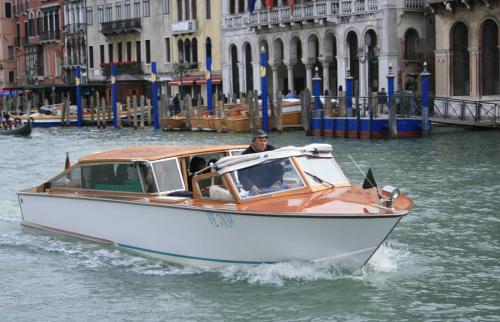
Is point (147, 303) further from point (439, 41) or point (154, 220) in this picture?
point (439, 41)

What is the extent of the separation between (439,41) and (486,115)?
579 cm

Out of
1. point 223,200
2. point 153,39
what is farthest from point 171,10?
point 223,200

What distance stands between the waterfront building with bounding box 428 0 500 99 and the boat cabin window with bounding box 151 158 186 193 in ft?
77.7

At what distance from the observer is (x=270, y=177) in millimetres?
10492

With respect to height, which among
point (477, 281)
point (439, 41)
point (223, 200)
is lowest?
point (477, 281)

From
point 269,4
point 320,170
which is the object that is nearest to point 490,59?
point 269,4

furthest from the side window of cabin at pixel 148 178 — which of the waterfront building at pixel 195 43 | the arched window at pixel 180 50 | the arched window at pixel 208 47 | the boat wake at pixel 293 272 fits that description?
the arched window at pixel 180 50

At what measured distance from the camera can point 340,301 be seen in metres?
9.51

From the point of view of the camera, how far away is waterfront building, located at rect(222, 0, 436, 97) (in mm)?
37719

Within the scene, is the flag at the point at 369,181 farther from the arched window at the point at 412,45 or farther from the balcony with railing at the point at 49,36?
the balcony with railing at the point at 49,36

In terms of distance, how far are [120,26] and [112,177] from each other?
45528mm

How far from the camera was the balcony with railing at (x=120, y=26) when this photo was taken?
55.2m

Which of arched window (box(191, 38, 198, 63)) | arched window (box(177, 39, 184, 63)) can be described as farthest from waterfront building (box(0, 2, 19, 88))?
arched window (box(191, 38, 198, 63))

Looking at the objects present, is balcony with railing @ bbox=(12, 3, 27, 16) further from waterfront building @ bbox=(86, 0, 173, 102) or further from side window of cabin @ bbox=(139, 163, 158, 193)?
side window of cabin @ bbox=(139, 163, 158, 193)
